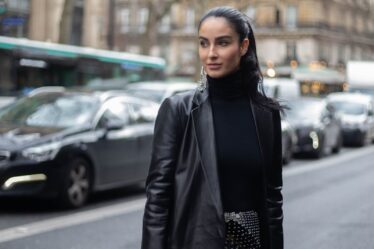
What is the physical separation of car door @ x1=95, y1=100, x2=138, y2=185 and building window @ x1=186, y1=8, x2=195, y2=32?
6193 centimetres

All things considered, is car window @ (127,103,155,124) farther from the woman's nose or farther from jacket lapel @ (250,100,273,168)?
the woman's nose

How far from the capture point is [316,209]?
10164 millimetres

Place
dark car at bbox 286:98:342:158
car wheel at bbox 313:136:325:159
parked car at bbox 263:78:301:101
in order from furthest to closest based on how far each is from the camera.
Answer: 1. parked car at bbox 263:78:301:101
2. car wheel at bbox 313:136:325:159
3. dark car at bbox 286:98:342:158

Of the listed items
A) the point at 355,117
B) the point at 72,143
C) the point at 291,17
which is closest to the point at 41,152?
the point at 72,143

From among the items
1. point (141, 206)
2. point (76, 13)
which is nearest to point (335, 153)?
point (141, 206)

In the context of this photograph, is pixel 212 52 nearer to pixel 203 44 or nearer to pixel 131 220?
pixel 203 44

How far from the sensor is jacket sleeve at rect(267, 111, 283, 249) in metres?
3.15

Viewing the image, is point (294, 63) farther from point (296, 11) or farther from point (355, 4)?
point (355, 4)

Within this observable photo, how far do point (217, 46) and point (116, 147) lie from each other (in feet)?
24.6

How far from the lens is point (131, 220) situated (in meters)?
8.83

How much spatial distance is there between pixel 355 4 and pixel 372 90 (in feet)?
150

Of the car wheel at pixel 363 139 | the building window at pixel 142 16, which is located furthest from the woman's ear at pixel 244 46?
the building window at pixel 142 16

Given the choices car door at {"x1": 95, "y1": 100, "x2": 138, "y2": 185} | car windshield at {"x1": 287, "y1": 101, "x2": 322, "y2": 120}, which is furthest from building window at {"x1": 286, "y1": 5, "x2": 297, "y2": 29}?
car door at {"x1": 95, "y1": 100, "x2": 138, "y2": 185}

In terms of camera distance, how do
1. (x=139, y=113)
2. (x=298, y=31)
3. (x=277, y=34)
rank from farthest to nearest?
(x=277, y=34) → (x=298, y=31) → (x=139, y=113)
